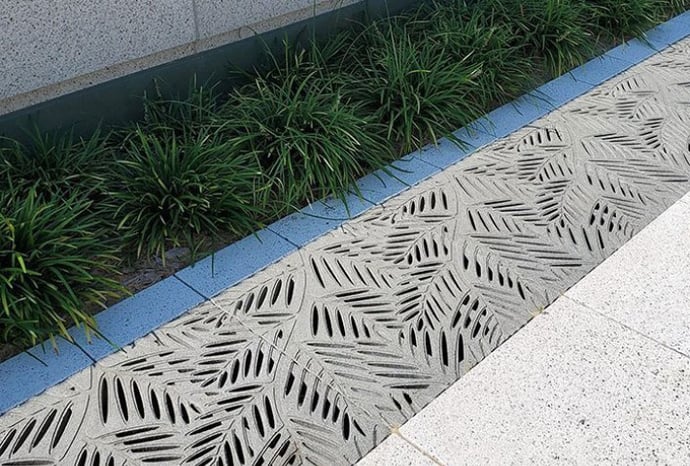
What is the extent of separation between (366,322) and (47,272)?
3.73ft

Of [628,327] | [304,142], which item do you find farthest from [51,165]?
[628,327]

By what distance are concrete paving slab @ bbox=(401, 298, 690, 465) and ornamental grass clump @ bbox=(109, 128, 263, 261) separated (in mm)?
1193

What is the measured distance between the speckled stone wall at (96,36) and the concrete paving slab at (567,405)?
7.18 feet

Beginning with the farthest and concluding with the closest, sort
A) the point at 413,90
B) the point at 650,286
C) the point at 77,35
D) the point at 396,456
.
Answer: the point at 413,90
the point at 77,35
the point at 650,286
the point at 396,456

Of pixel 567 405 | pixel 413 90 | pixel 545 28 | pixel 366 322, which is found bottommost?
pixel 567 405

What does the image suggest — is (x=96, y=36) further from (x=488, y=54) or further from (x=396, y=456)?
(x=396, y=456)

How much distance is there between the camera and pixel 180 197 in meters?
3.00

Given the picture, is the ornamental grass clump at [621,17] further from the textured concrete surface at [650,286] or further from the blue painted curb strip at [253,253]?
the textured concrete surface at [650,286]

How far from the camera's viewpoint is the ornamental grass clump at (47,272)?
250cm

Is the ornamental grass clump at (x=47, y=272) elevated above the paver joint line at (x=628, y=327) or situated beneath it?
elevated above

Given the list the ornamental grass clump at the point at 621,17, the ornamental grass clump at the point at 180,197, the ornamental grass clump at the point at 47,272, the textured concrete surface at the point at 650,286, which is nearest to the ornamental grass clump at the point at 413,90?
the ornamental grass clump at the point at 180,197

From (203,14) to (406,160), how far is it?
1252mm

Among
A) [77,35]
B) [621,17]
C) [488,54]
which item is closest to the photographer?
[77,35]

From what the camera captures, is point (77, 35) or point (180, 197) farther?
point (77, 35)
